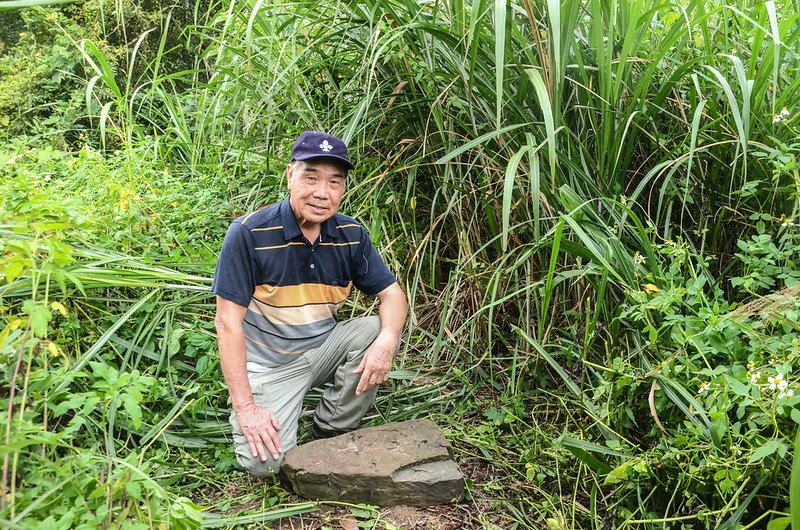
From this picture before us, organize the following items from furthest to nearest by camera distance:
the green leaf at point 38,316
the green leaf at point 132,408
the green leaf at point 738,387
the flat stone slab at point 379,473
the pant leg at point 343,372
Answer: the pant leg at point 343,372
the flat stone slab at point 379,473
the green leaf at point 132,408
the green leaf at point 738,387
the green leaf at point 38,316

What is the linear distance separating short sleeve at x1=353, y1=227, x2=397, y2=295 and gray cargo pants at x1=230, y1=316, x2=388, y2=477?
0.12 m

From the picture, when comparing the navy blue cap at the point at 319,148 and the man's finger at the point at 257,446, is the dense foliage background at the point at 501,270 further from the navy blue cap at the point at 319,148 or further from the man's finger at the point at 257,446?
the navy blue cap at the point at 319,148

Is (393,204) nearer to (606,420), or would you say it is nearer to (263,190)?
(263,190)

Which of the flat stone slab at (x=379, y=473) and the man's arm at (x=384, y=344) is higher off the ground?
the man's arm at (x=384, y=344)

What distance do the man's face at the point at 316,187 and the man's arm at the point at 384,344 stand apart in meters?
0.37

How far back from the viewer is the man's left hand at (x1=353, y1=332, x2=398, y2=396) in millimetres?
2281

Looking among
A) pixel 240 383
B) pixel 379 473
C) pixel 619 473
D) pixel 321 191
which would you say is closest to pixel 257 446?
pixel 240 383

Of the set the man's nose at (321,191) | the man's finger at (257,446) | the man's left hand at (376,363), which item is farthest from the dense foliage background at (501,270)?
the man's nose at (321,191)

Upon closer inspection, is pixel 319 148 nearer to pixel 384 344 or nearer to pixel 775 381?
pixel 384 344

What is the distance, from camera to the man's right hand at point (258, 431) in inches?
82.7

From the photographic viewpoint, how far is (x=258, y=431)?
210 cm

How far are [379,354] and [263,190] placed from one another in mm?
1113

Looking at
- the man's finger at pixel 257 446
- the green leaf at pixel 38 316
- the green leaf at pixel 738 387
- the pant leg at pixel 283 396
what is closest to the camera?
the green leaf at pixel 38 316

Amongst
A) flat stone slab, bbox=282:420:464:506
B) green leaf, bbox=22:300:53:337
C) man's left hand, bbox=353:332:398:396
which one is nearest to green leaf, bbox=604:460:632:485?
flat stone slab, bbox=282:420:464:506
